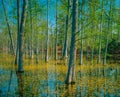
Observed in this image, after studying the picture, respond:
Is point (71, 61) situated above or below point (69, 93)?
above

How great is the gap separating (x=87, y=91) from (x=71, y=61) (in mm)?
3254

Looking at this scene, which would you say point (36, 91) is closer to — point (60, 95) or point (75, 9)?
point (60, 95)

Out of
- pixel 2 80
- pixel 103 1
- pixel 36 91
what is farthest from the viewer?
pixel 103 1

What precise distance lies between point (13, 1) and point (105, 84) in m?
31.3

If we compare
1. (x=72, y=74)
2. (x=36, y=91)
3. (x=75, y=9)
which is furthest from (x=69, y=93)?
(x=75, y=9)

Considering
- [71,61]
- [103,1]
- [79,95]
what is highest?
[103,1]

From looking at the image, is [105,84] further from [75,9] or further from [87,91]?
[75,9]

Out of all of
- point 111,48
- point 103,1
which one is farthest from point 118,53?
point 103,1

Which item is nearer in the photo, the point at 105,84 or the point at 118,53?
the point at 105,84

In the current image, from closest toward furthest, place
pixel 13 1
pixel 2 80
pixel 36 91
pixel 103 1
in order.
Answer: pixel 36 91, pixel 2 80, pixel 103 1, pixel 13 1

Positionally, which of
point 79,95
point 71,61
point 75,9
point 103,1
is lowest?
point 79,95

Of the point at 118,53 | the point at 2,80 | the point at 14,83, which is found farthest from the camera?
the point at 118,53

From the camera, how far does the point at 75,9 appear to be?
16.8m

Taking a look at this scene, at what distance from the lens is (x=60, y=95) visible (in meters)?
13.1
